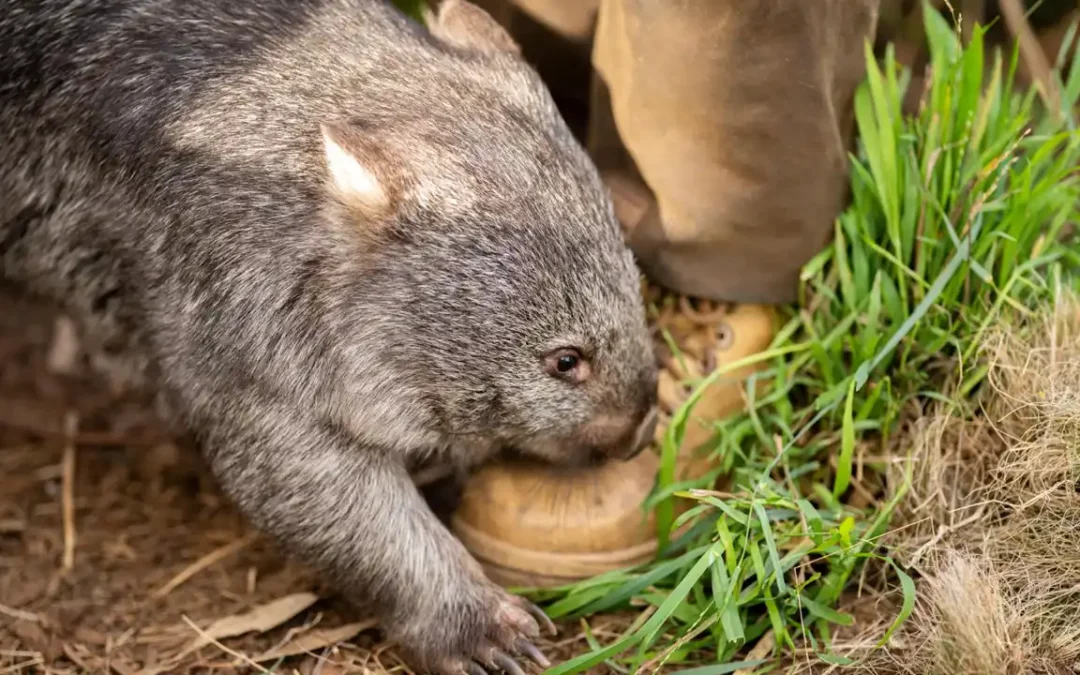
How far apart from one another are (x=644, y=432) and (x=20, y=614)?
155cm

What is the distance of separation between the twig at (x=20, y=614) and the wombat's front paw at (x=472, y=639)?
92 centimetres

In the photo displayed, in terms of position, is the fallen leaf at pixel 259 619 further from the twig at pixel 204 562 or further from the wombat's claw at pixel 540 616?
the wombat's claw at pixel 540 616

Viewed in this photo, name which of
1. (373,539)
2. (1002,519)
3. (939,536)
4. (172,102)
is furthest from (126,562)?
(1002,519)

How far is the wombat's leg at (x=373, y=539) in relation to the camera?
2416mm

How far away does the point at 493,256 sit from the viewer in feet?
7.39

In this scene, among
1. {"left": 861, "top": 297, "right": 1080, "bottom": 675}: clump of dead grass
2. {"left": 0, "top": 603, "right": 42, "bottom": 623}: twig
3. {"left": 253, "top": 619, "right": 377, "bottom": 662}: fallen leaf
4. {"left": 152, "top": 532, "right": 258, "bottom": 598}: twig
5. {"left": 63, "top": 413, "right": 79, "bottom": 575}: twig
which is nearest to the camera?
{"left": 861, "top": 297, "right": 1080, "bottom": 675}: clump of dead grass

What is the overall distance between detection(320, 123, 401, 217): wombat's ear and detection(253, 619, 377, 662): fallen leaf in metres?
1.00

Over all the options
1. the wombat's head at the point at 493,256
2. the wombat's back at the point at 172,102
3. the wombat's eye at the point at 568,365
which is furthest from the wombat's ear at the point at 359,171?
the wombat's eye at the point at 568,365

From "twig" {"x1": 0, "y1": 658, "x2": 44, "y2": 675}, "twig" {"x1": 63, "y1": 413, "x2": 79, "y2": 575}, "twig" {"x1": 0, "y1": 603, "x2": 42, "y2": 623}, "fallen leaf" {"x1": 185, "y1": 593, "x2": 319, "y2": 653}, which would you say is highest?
"fallen leaf" {"x1": 185, "y1": 593, "x2": 319, "y2": 653}

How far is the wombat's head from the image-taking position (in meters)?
2.25

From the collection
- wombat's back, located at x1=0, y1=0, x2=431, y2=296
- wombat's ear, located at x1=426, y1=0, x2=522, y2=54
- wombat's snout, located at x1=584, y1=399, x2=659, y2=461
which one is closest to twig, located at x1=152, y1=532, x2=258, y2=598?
wombat's back, located at x1=0, y1=0, x2=431, y2=296

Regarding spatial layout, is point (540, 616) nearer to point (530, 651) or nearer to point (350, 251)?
point (530, 651)

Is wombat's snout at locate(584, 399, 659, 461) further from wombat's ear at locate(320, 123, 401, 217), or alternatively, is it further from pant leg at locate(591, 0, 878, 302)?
wombat's ear at locate(320, 123, 401, 217)

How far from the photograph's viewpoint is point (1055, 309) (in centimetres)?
242
